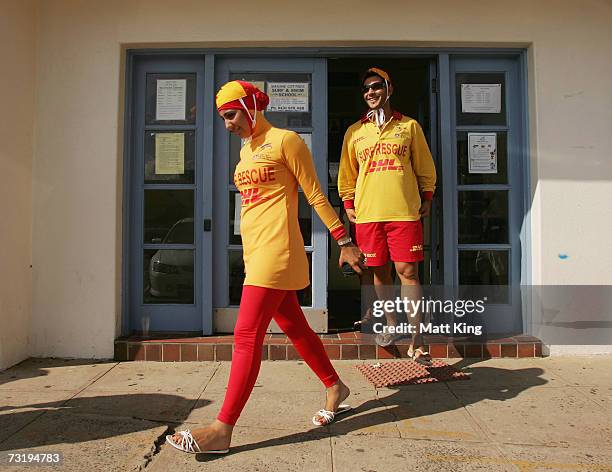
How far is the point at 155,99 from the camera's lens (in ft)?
14.5

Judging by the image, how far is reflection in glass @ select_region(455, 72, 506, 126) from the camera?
14.5 feet

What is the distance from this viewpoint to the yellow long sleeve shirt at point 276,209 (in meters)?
2.48

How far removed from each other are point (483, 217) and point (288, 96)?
2054mm

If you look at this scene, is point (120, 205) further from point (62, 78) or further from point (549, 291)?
point (549, 291)

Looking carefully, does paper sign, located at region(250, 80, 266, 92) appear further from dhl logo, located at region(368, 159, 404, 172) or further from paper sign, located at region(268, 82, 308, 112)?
dhl logo, located at region(368, 159, 404, 172)

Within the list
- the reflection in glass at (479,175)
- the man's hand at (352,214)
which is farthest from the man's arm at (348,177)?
the reflection in glass at (479,175)

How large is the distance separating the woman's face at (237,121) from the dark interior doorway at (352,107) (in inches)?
87.0

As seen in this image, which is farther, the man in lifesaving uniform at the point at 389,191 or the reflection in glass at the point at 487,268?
the reflection in glass at the point at 487,268

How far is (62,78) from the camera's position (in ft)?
13.6

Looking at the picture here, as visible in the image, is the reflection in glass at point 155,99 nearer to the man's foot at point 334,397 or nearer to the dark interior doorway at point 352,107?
the dark interior doorway at point 352,107

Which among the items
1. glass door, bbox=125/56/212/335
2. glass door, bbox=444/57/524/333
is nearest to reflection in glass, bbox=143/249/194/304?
glass door, bbox=125/56/212/335

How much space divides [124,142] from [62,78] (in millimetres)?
716

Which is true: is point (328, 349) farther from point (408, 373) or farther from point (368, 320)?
point (408, 373)

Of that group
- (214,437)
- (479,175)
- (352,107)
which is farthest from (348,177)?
(352,107)
